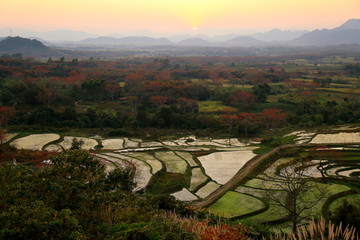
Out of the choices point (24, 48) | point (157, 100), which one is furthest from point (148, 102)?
point (24, 48)

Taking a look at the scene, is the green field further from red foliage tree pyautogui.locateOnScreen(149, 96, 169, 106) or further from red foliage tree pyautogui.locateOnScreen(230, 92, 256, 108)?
red foliage tree pyautogui.locateOnScreen(149, 96, 169, 106)

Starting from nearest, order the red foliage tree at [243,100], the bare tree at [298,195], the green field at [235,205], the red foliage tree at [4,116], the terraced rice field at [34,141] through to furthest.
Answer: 1. the bare tree at [298,195]
2. the green field at [235,205]
3. the terraced rice field at [34,141]
4. the red foliage tree at [4,116]
5. the red foliage tree at [243,100]

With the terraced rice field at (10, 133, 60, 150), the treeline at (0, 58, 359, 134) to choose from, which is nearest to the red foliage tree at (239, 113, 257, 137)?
the treeline at (0, 58, 359, 134)

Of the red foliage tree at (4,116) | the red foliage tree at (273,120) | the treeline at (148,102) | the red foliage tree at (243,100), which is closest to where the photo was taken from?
the red foliage tree at (4,116)

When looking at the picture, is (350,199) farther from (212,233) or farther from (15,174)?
(15,174)

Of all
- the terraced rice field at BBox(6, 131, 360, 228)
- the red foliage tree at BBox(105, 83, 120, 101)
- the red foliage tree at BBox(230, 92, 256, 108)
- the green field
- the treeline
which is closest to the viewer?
the green field

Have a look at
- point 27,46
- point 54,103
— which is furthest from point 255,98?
point 27,46

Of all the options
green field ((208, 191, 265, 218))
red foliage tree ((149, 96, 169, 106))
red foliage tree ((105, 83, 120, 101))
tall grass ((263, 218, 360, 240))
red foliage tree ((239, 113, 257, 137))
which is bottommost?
green field ((208, 191, 265, 218))

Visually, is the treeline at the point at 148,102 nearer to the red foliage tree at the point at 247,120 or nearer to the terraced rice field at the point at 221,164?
the red foliage tree at the point at 247,120

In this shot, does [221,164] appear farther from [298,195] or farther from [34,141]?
[34,141]

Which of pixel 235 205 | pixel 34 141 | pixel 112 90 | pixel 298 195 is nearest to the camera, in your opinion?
pixel 298 195

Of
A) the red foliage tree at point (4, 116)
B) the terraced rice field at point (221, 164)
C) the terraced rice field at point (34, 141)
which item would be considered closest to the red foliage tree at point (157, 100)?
the terraced rice field at point (221, 164)
